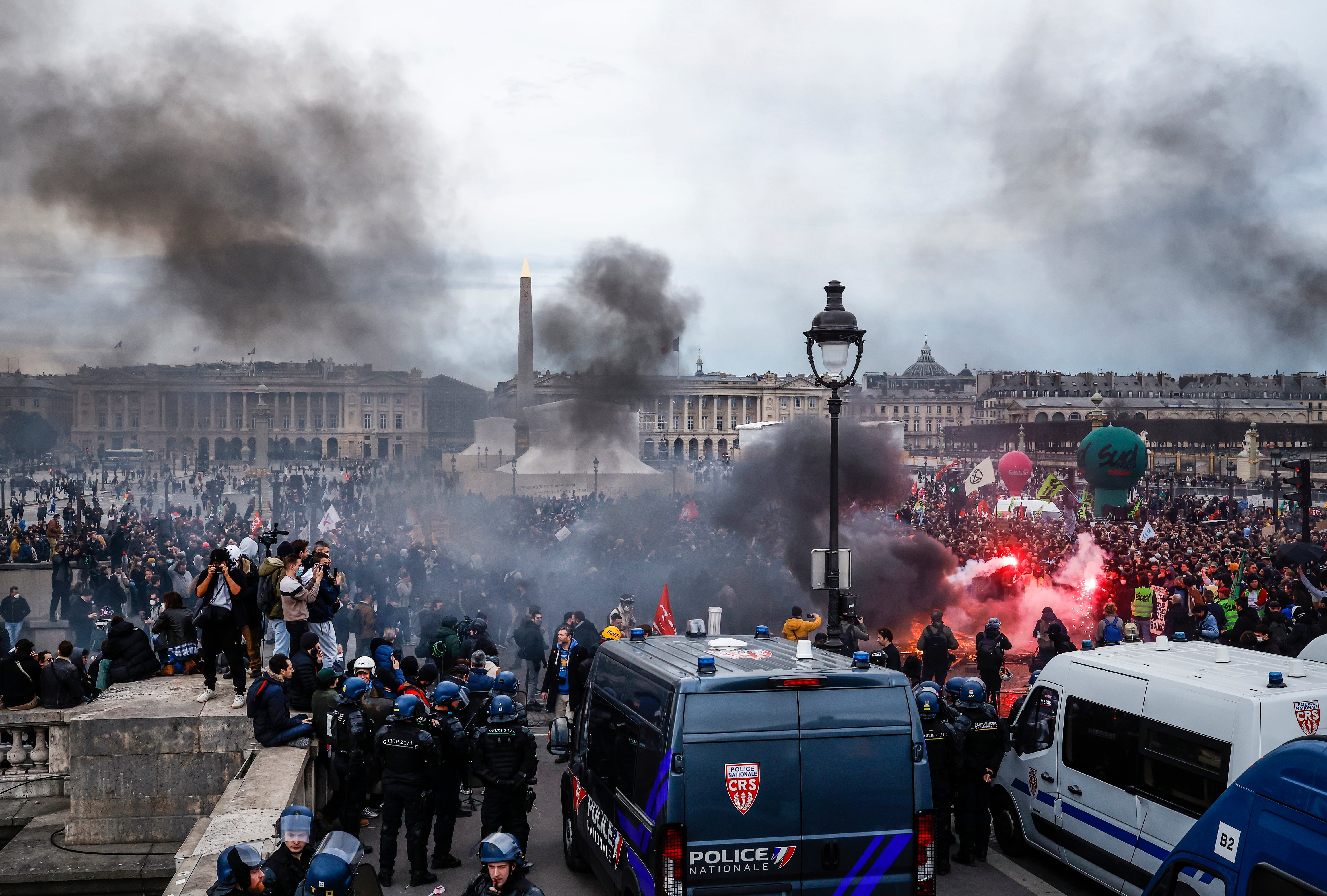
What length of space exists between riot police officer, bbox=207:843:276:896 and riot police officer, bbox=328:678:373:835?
2743mm

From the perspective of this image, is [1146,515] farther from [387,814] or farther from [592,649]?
[387,814]

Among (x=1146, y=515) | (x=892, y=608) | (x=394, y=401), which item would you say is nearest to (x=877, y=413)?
(x=394, y=401)

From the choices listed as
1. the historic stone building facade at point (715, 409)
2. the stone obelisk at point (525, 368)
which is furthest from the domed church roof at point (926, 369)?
the stone obelisk at point (525, 368)

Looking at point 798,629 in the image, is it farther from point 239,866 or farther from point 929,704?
point 239,866

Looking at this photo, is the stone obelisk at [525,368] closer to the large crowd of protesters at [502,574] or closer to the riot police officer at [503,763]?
the large crowd of protesters at [502,574]

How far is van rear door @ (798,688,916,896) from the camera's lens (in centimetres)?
459

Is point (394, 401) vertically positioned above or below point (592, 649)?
above

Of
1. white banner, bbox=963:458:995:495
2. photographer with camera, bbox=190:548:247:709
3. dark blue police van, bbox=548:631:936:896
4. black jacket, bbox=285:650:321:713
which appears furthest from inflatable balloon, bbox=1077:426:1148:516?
dark blue police van, bbox=548:631:936:896

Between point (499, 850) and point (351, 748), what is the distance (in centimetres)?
334

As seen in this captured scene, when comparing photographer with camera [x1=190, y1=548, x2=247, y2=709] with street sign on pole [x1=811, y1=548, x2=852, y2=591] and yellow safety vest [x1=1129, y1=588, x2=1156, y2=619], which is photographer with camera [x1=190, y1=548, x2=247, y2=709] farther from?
yellow safety vest [x1=1129, y1=588, x2=1156, y2=619]

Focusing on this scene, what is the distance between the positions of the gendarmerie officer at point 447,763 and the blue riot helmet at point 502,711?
1.21 ft

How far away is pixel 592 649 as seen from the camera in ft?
34.6

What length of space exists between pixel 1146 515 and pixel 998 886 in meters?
23.2

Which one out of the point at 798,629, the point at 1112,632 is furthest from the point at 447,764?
the point at 1112,632
